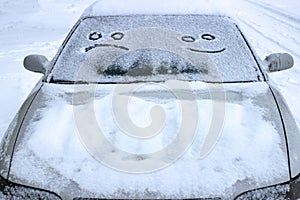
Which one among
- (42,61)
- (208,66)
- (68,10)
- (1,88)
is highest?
(208,66)

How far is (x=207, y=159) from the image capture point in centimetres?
203

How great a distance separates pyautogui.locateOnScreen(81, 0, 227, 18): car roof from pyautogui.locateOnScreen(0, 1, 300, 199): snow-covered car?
67 mm

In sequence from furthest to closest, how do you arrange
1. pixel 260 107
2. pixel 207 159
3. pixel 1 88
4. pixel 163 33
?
pixel 1 88
pixel 163 33
pixel 260 107
pixel 207 159

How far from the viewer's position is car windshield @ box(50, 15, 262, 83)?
288cm

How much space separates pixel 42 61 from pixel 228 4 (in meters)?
9.75

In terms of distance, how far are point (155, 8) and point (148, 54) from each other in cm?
60

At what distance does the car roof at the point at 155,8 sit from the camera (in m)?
3.38

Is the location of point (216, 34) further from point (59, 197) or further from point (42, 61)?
point (59, 197)

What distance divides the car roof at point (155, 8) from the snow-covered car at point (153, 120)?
0.22 feet

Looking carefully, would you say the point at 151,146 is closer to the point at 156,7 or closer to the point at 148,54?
the point at 148,54

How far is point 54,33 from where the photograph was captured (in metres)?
9.01

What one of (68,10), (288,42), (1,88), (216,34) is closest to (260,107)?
(216,34)

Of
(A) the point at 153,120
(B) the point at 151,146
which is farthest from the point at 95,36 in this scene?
(B) the point at 151,146

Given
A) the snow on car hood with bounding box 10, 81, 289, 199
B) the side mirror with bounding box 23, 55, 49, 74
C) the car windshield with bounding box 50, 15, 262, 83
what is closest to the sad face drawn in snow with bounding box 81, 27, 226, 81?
the car windshield with bounding box 50, 15, 262, 83
